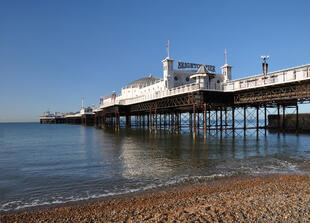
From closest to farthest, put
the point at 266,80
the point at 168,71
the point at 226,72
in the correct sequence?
the point at 266,80, the point at 168,71, the point at 226,72

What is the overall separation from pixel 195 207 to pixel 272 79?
2256cm

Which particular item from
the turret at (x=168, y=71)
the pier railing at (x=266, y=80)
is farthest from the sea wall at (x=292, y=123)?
the turret at (x=168, y=71)

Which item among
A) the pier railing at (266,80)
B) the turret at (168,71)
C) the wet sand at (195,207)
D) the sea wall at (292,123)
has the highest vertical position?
the turret at (168,71)

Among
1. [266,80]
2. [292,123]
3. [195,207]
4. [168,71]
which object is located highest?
[168,71]

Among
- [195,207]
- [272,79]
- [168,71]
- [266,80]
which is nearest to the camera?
[195,207]

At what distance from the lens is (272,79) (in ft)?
84.9

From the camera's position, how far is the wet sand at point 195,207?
23.8 ft

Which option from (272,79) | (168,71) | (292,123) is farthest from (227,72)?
(272,79)

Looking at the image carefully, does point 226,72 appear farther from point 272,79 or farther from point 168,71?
point 272,79

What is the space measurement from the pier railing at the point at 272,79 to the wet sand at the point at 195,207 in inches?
653

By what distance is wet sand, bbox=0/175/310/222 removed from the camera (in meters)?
7.27

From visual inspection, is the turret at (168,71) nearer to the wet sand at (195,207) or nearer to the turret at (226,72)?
the turret at (226,72)

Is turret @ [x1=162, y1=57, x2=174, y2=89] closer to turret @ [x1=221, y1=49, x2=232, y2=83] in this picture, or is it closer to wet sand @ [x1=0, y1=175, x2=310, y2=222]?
turret @ [x1=221, y1=49, x2=232, y2=83]

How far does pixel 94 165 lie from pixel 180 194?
890 cm
